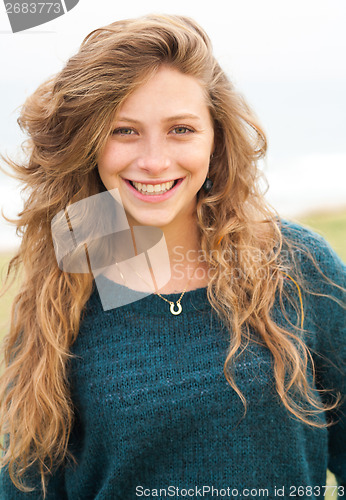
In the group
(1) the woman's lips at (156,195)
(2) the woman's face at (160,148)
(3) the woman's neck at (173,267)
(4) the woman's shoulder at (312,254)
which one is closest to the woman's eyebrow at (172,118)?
(2) the woman's face at (160,148)

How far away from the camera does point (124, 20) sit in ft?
5.07

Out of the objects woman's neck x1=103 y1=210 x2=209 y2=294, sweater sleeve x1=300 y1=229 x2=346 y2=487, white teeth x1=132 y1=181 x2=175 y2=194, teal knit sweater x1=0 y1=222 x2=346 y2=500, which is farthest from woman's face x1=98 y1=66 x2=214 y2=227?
sweater sleeve x1=300 y1=229 x2=346 y2=487

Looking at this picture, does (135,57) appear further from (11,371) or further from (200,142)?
(11,371)

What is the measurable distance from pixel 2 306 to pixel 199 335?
10.5ft

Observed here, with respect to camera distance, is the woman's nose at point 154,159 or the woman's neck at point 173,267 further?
the woman's neck at point 173,267

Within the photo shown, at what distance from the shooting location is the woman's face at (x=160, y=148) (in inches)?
59.2

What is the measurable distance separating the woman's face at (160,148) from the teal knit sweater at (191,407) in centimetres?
29

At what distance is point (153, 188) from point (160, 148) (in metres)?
0.11

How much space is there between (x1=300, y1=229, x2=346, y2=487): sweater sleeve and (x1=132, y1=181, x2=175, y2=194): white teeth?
45cm

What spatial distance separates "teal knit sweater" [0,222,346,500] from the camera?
4.99 ft

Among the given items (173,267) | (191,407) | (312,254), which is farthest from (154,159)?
(191,407)

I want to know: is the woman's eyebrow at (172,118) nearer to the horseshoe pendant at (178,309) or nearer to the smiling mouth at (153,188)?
the smiling mouth at (153,188)

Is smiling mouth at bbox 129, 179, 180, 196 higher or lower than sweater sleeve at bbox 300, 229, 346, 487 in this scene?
higher

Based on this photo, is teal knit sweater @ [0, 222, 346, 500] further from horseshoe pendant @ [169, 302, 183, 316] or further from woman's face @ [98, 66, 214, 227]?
woman's face @ [98, 66, 214, 227]
